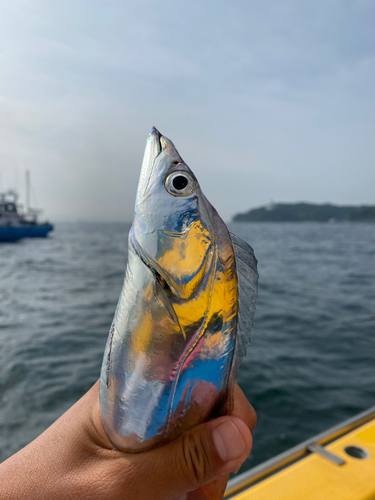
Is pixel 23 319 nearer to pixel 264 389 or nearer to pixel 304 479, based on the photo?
pixel 264 389

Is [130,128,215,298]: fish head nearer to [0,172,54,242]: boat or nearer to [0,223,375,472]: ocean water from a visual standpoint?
[0,223,375,472]: ocean water

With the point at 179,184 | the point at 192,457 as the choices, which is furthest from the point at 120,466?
the point at 179,184

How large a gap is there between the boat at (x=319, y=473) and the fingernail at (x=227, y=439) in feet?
5.39

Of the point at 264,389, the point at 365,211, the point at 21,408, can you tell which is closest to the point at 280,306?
the point at 264,389

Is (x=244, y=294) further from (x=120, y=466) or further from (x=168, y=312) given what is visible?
(x=120, y=466)

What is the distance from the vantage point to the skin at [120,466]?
3.75 feet

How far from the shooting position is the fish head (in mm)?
989

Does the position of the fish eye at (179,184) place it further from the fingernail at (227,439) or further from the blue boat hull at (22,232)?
the blue boat hull at (22,232)

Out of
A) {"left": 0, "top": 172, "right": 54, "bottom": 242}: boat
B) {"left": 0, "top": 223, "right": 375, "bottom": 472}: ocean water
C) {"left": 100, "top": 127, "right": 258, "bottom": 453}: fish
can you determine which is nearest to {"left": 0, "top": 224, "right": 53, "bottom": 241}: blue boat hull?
{"left": 0, "top": 172, "right": 54, "bottom": 242}: boat

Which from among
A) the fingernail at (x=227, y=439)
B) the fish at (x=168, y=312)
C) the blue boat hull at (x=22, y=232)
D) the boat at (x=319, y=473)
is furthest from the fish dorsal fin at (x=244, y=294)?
the blue boat hull at (x=22, y=232)

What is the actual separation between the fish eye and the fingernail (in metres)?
0.83

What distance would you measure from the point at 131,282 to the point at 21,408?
19.0 feet

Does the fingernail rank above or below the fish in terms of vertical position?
below

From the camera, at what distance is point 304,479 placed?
252 centimetres
